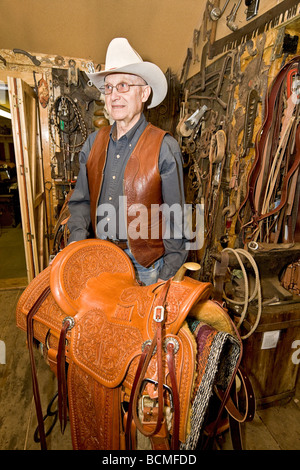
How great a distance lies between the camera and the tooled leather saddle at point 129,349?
73 cm

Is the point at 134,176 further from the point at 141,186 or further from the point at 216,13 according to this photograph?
the point at 216,13

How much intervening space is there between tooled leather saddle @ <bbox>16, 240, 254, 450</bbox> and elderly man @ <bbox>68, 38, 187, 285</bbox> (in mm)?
433

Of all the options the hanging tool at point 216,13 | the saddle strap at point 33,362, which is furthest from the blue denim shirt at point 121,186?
the hanging tool at point 216,13

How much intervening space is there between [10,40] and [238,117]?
3.28 metres

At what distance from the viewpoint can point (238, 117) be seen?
7.75 feet

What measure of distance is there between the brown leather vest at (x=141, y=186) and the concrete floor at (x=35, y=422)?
1.30 m

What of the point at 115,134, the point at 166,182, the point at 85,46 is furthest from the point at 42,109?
the point at 166,182

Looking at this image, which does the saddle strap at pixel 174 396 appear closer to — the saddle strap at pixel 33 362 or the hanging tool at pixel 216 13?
the saddle strap at pixel 33 362

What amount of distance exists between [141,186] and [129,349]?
98 cm

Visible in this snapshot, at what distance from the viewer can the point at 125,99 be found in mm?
1437

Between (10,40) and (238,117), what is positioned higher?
(10,40)

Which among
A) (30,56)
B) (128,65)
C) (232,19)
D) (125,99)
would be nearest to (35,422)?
A: (125,99)

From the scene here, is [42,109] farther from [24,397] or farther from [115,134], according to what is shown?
[24,397]

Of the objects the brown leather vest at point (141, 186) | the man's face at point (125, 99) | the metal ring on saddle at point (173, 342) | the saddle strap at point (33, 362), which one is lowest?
the saddle strap at point (33, 362)
